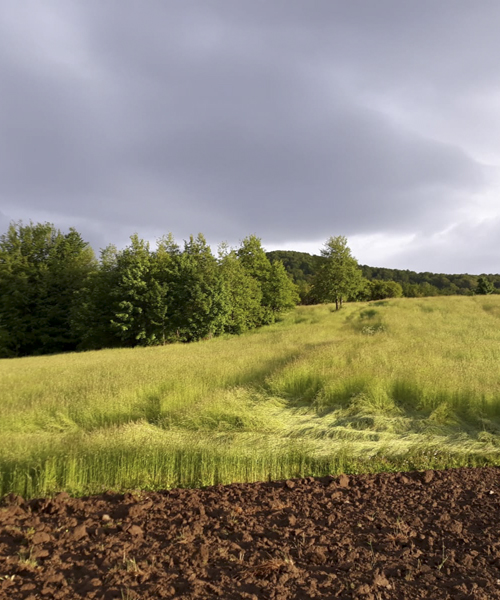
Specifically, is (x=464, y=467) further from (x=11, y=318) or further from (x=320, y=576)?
(x=11, y=318)

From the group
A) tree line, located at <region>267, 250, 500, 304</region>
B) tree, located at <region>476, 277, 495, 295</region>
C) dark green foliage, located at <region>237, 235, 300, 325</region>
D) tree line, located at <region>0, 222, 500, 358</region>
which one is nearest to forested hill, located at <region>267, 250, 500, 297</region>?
tree line, located at <region>267, 250, 500, 304</region>

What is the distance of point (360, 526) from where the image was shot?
11.9 feet

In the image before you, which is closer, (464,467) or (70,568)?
(70,568)

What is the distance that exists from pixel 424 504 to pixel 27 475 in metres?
4.81

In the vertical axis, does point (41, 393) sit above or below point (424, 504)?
below

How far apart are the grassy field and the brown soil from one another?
79 cm

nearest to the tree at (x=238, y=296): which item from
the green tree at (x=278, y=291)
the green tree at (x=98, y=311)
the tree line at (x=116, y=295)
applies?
the tree line at (x=116, y=295)

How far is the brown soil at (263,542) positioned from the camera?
2.70 m

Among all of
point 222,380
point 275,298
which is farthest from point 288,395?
point 275,298

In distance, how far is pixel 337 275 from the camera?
38.1m

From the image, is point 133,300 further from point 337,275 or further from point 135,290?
point 337,275

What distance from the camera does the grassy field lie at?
538 centimetres

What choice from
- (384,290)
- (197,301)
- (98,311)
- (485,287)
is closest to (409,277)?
(384,290)

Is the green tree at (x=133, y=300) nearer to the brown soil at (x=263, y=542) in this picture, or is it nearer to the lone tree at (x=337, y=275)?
the lone tree at (x=337, y=275)
